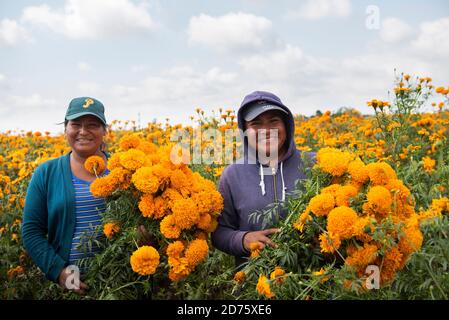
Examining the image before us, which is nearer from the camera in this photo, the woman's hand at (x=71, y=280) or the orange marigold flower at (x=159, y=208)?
the orange marigold flower at (x=159, y=208)

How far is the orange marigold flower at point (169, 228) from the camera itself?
183cm

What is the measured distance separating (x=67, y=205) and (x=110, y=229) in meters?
0.47

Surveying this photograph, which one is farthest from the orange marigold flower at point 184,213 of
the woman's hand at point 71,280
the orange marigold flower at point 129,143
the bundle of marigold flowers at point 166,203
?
the woman's hand at point 71,280

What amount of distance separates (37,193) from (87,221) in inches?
13.6

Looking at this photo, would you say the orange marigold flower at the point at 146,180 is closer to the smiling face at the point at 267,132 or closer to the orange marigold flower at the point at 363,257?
the smiling face at the point at 267,132

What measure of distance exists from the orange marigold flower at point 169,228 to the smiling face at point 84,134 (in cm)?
85

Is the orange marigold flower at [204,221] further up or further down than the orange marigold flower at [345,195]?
further down

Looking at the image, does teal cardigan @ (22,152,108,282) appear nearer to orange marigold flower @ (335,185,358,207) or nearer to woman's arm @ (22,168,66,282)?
woman's arm @ (22,168,66,282)

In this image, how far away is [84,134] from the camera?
2434mm

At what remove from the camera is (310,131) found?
607 centimetres

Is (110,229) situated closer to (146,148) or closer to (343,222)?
(146,148)

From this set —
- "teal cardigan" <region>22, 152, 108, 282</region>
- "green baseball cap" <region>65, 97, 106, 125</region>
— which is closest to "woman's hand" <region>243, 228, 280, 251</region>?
"teal cardigan" <region>22, 152, 108, 282</region>

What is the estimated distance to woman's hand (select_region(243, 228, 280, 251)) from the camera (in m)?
1.93
